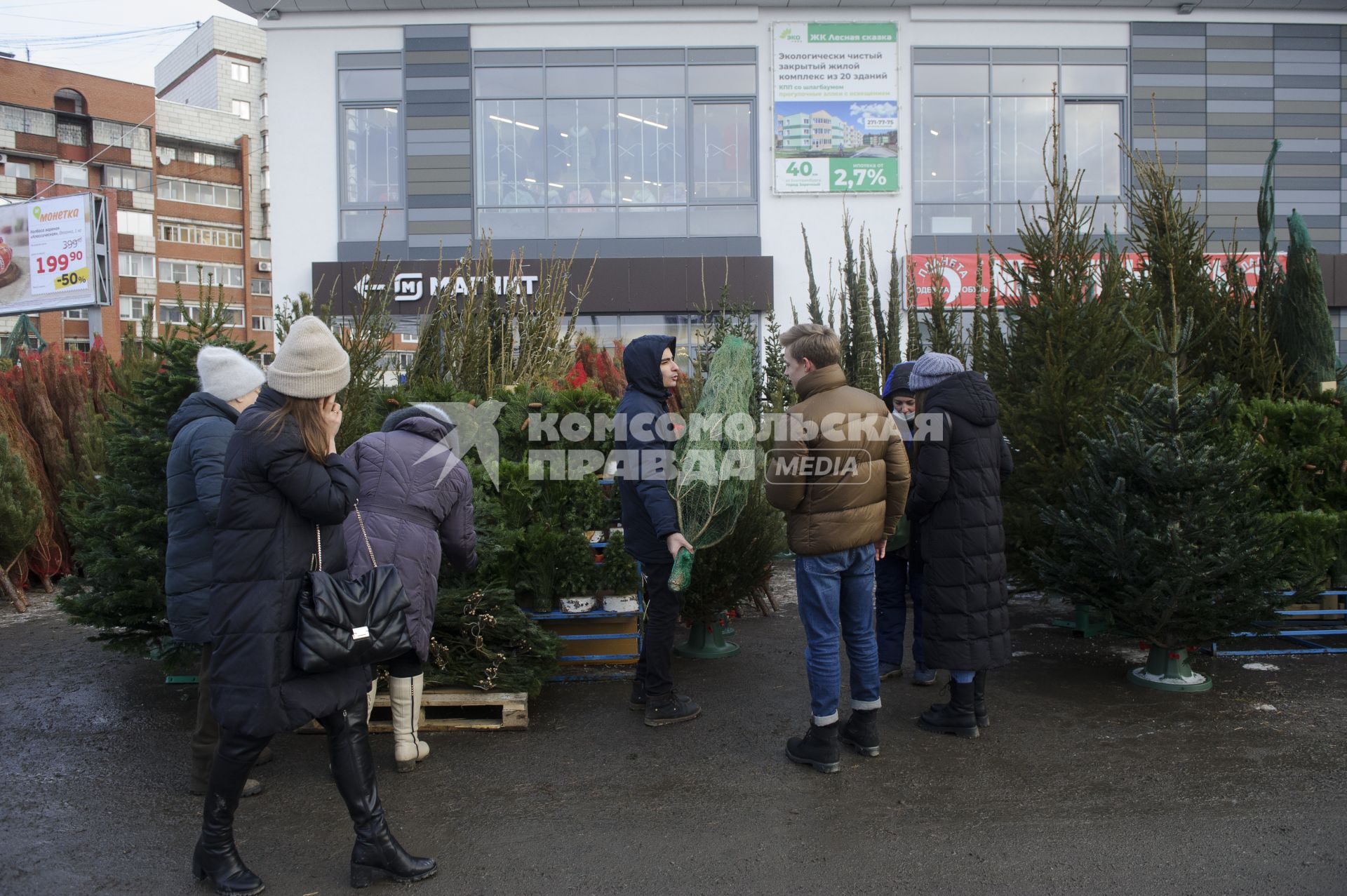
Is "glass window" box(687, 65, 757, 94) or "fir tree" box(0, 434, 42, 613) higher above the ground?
"glass window" box(687, 65, 757, 94)

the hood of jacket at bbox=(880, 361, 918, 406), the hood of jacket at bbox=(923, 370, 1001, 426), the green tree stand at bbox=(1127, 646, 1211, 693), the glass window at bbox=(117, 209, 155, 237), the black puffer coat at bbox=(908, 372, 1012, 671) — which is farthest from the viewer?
the glass window at bbox=(117, 209, 155, 237)

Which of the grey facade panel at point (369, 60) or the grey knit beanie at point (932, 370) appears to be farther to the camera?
the grey facade panel at point (369, 60)

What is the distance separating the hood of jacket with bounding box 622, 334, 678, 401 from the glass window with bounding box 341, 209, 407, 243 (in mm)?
18473

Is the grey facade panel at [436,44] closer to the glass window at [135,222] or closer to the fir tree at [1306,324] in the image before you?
the fir tree at [1306,324]

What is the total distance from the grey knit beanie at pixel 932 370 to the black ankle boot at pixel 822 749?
1.90m

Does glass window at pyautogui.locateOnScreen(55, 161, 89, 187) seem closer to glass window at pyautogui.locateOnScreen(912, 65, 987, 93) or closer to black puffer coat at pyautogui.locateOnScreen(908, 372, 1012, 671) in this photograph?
glass window at pyautogui.locateOnScreen(912, 65, 987, 93)

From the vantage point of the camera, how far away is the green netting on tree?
5.06m

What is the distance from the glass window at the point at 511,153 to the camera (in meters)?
22.0

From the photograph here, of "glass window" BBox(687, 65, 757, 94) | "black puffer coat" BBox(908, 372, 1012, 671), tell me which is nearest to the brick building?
"glass window" BBox(687, 65, 757, 94)

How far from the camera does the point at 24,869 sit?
3.66 meters

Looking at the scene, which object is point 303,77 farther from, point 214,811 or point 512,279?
point 214,811

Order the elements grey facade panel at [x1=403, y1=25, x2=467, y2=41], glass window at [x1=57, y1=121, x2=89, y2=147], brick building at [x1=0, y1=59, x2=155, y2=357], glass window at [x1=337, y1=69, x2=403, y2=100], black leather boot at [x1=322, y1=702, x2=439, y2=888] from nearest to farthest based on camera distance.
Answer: black leather boot at [x1=322, y1=702, x2=439, y2=888] → grey facade panel at [x1=403, y1=25, x2=467, y2=41] → glass window at [x1=337, y1=69, x2=403, y2=100] → brick building at [x1=0, y1=59, x2=155, y2=357] → glass window at [x1=57, y1=121, x2=89, y2=147]

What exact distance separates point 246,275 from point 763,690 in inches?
2591

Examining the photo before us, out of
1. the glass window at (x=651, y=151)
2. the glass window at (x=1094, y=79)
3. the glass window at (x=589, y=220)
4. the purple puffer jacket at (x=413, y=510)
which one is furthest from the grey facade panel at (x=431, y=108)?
the purple puffer jacket at (x=413, y=510)
